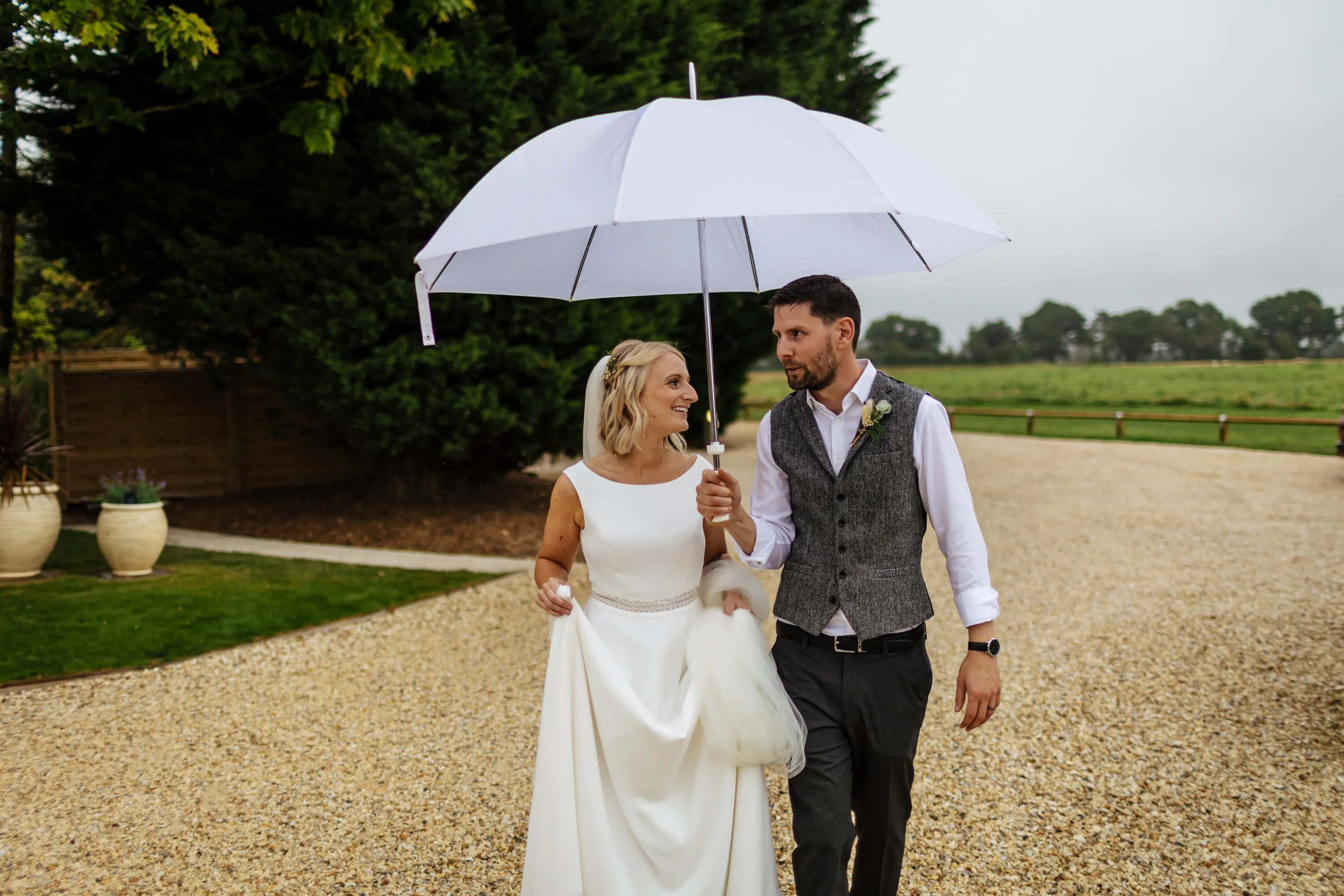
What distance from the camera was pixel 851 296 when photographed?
2635 mm

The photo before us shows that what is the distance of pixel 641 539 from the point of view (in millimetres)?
2902

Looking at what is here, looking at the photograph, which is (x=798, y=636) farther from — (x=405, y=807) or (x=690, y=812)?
(x=405, y=807)

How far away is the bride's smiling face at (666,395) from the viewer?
2854 mm

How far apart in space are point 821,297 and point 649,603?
1038 millimetres

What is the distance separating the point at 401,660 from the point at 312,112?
180 inches

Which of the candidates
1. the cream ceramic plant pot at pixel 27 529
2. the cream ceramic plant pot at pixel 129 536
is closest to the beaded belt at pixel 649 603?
the cream ceramic plant pot at pixel 129 536

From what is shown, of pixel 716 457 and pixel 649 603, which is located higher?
pixel 716 457

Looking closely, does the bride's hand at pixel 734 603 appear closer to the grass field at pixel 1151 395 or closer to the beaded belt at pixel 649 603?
the beaded belt at pixel 649 603

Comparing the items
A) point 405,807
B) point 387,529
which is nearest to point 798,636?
point 405,807

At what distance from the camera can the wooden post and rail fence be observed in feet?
74.4

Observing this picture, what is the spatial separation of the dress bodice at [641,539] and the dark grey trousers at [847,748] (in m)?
0.44

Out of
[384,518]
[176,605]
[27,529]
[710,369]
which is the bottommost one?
[176,605]

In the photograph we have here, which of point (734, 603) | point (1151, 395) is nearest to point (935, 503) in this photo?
point (734, 603)

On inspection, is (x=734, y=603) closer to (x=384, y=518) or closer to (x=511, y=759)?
(x=511, y=759)
